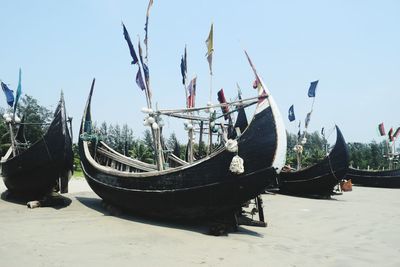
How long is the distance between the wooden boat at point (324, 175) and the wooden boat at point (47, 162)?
37.3 ft

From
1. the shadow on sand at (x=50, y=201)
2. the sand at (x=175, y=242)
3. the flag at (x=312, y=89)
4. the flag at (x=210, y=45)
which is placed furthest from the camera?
the flag at (x=312, y=89)

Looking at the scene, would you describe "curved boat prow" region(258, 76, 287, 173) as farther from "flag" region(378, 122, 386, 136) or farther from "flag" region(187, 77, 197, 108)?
"flag" region(378, 122, 386, 136)

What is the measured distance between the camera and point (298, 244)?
7191mm

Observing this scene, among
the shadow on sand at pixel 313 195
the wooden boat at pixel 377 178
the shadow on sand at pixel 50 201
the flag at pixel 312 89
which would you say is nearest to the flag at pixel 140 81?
the shadow on sand at pixel 50 201

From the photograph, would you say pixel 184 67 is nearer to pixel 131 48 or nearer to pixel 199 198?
pixel 131 48

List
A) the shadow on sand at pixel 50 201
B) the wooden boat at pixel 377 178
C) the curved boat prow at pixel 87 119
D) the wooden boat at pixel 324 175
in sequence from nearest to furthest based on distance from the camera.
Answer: the shadow on sand at pixel 50 201
the curved boat prow at pixel 87 119
the wooden boat at pixel 324 175
the wooden boat at pixel 377 178

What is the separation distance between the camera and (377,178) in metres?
26.8

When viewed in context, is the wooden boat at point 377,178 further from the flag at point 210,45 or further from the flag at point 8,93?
the flag at point 8,93

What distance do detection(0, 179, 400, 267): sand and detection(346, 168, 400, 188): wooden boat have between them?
17973mm

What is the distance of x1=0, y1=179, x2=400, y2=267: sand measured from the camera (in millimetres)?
5637

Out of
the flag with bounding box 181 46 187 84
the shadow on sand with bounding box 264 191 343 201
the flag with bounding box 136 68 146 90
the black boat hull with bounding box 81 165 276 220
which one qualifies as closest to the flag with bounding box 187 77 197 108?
the flag with bounding box 181 46 187 84

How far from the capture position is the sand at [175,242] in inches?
222


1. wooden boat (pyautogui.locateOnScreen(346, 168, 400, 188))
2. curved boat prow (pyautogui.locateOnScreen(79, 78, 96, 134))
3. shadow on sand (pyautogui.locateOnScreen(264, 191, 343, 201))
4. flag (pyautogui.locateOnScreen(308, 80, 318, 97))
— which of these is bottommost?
shadow on sand (pyautogui.locateOnScreen(264, 191, 343, 201))

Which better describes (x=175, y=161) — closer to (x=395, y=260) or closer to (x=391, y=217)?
(x=391, y=217)
